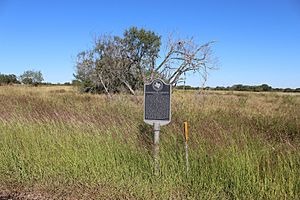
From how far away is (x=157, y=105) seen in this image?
3.80 meters

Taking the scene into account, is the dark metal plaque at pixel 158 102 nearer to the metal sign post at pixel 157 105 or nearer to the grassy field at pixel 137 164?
the metal sign post at pixel 157 105

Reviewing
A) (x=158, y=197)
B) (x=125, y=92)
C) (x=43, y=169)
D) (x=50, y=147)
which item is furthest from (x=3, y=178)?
(x=125, y=92)

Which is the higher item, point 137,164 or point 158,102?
point 158,102

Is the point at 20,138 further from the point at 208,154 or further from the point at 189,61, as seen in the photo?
the point at 189,61

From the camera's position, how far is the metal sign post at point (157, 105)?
373 centimetres

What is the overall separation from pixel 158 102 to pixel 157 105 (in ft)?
0.16

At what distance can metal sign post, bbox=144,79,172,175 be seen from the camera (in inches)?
147

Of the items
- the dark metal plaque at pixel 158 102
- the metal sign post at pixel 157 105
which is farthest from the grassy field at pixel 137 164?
the dark metal plaque at pixel 158 102

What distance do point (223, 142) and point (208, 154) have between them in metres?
0.45

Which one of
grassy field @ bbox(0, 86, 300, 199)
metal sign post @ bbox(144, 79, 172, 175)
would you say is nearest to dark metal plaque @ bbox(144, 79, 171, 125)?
metal sign post @ bbox(144, 79, 172, 175)

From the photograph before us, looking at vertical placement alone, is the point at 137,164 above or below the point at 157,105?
below

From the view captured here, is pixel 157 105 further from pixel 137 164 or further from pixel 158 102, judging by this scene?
pixel 137 164

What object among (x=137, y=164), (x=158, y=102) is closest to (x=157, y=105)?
(x=158, y=102)

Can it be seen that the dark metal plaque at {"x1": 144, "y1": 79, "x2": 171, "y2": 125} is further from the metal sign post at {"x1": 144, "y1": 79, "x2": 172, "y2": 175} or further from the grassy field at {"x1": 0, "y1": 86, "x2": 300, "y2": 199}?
the grassy field at {"x1": 0, "y1": 86, "x2": 300, "y2": 199}
